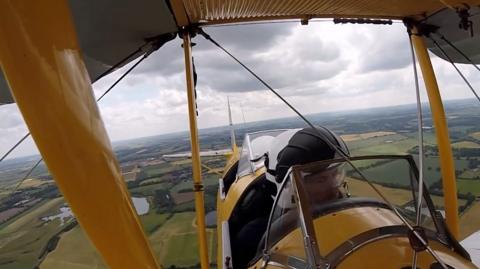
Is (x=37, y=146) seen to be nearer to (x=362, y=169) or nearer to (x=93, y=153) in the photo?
(x=93, y=153)

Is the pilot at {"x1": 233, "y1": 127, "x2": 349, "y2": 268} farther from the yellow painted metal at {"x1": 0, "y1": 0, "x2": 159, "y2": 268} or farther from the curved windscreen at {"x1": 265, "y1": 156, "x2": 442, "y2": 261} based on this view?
the yellow painted metal at {"x1": 0, "y1": 0, "x2": 159, "y2": 268}

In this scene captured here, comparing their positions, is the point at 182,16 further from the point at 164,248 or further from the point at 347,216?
the point at 164,248

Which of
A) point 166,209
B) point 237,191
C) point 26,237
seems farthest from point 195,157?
point 26,237


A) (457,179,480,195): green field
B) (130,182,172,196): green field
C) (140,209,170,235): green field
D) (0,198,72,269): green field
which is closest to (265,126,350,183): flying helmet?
(457,179,480,195): green field

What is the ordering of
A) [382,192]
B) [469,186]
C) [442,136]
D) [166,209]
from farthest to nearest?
[166,209] → [469,186] → [442,136] → [382,192]

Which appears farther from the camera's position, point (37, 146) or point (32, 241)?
point (32, 241)

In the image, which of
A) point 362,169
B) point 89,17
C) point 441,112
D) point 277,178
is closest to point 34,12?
point 89,17
